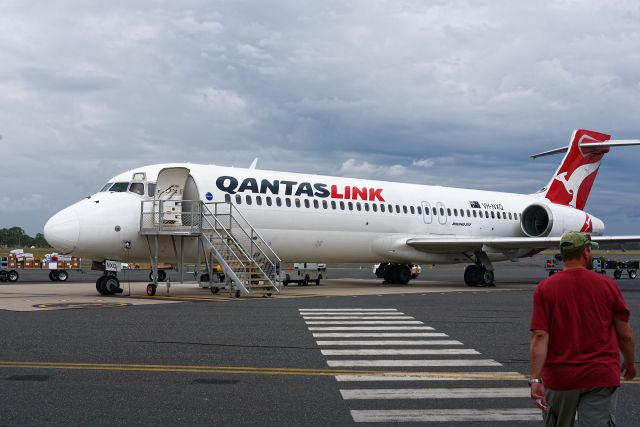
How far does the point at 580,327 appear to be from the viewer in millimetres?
4535

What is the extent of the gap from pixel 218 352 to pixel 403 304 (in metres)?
9.22

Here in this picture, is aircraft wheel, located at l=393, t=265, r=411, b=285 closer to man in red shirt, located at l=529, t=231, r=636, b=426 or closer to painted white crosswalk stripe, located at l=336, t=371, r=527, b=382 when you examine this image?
painted white crosswalk stripe, located at l=336, t=371, r=527, b=382

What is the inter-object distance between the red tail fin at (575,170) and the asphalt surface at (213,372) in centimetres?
2315

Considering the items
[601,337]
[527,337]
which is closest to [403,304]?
[527,337]

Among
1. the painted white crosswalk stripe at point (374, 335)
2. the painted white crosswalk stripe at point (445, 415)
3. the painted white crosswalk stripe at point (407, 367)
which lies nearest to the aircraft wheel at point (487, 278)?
the painted white crosswalk stripe at point (407, 367)

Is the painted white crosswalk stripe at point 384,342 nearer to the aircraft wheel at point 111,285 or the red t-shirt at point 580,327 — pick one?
the red t-shirt at point 580,327

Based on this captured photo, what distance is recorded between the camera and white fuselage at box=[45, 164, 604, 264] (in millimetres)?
20750

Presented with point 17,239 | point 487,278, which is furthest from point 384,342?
point 17,239

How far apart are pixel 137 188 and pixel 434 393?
15877mm

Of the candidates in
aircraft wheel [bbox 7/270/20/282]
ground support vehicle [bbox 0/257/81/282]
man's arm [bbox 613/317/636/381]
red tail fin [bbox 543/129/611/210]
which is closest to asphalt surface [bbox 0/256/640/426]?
man's arm [bbox 613/317/636/381]

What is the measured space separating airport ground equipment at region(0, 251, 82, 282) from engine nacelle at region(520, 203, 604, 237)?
21289mm

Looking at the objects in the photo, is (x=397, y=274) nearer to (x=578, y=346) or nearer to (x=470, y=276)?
(x=470, y=276)

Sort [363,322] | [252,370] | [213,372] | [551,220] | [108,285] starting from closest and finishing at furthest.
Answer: [213,372] → [252,370] → [363,322] → [108,285] → [551,220]

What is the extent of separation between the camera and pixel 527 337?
1198 centimetres
